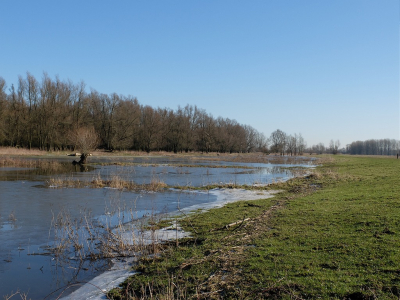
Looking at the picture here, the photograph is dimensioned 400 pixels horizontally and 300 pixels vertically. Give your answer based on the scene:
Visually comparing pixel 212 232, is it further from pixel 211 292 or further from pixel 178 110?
pixel 178 110

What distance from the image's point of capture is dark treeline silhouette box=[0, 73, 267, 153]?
56312 mm

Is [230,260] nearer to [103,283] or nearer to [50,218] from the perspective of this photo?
[103,283]

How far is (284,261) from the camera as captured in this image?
5.78 m

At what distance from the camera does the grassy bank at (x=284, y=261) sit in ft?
15.5

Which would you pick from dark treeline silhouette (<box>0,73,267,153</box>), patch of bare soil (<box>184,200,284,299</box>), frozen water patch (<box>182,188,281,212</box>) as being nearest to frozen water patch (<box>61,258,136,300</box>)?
patch of bare soil (<box>184,200,284,299</box>)

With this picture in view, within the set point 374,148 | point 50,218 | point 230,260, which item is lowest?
point 50,218

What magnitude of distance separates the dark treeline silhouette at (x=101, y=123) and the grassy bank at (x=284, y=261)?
53839mm

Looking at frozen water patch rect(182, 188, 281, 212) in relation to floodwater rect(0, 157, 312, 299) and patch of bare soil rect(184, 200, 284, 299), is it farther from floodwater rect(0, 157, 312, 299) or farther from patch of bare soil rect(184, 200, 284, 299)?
patch of bare soil rect(184, 200, 284, 299)

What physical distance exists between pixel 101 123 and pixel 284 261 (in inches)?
2777

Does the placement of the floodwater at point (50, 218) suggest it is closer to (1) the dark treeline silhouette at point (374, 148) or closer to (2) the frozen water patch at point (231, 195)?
(2) the frozen water patch at point (231, 195)

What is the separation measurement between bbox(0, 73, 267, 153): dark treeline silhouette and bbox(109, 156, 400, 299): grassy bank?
53839mm

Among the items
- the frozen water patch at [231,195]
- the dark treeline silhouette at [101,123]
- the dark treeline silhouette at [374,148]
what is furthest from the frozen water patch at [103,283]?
the dark treeline silhouette at [374,148]

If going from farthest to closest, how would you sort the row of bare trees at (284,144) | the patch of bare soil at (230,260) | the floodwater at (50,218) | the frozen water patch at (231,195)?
the row of bare trees at (284,144), the frozen water patch at (231,195), the floodwater at (50,218), the patch of bare soil at (230,260)

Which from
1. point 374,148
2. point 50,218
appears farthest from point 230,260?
point 374,148
